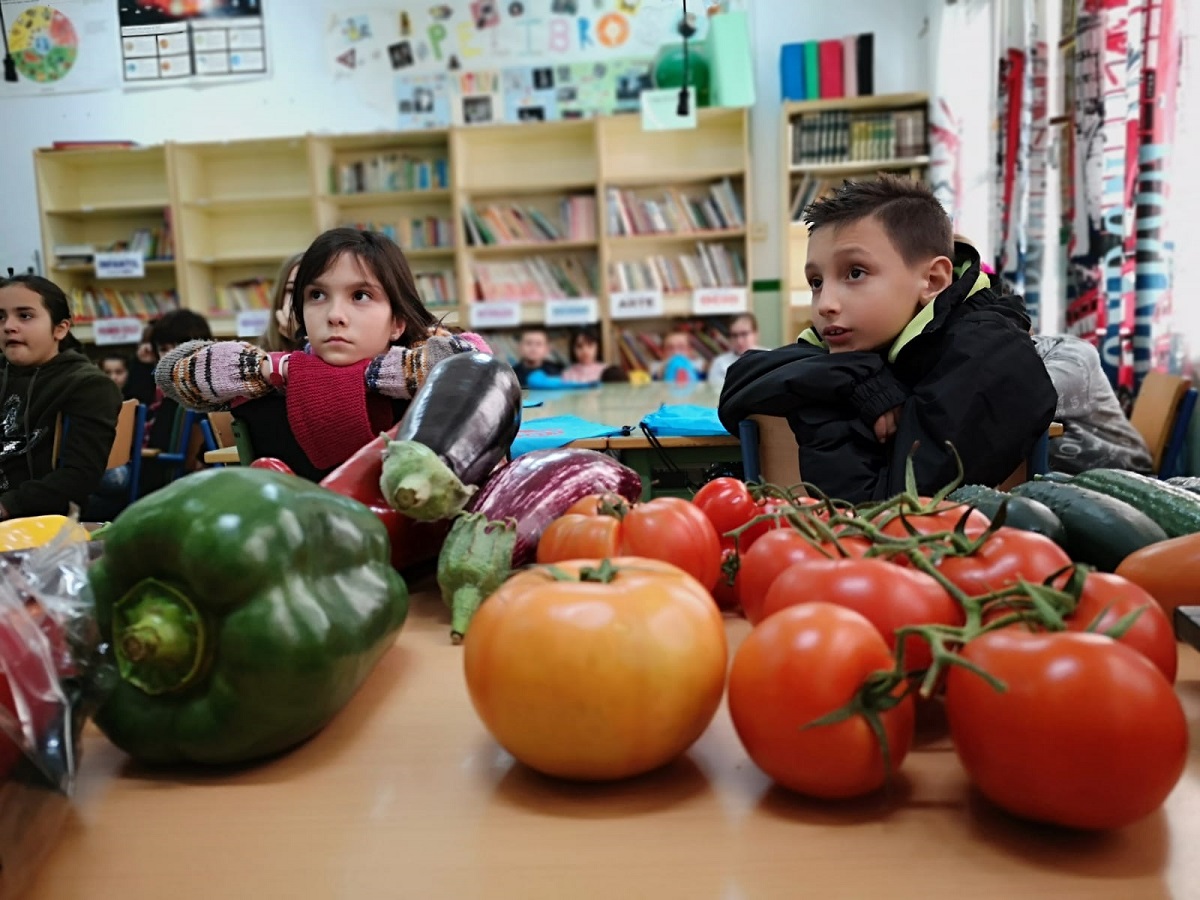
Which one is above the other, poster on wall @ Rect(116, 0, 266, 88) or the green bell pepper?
poster on wall @ Rect(116, 0, 266, 88)

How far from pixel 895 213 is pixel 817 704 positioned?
1318mm

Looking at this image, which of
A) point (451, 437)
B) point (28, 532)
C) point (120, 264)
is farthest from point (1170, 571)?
point (120, 264)

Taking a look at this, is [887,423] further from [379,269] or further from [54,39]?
[54,39]

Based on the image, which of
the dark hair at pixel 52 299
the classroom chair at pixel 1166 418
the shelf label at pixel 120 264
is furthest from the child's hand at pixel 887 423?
the shelf label at pixel 120 264

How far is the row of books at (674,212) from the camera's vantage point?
6.42 m

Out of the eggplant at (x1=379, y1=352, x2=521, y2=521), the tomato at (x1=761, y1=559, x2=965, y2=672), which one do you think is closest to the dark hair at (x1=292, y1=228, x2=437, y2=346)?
the eggplant at (x1=379, y1=352, x2=521, y2=521)

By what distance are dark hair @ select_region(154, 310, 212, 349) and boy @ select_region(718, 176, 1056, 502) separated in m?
3.37

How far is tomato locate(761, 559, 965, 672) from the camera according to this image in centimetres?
52

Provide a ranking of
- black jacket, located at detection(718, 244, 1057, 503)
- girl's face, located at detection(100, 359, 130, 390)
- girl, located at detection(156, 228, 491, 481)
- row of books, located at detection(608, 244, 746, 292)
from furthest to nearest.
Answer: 1. row of books, located at detection(608, 244, 746, 292)
2. girl's face, located at detection(100, 359, 130, 390)
3. black jacket, located at detection(718, 244, 1057, 503)
4. girl, located at detection(156, 228, 491, 481)

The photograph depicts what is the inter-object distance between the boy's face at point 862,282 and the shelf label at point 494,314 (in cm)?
491

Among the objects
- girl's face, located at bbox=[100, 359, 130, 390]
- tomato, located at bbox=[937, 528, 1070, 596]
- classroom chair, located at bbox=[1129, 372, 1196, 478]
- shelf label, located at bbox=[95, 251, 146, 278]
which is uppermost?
shelf label, located at bbox=[95, 251, 146, 278]

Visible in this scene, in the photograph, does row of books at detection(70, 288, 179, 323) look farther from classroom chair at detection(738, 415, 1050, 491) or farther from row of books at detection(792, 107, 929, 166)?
classroom chair at detection(738, 415, 1050, 491)

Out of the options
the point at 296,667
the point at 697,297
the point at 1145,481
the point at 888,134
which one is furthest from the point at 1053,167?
the point at 296,667

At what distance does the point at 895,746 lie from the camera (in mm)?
462
